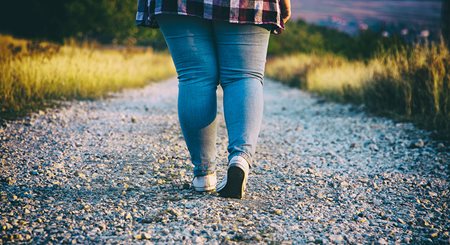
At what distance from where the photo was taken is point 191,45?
6.46 feet

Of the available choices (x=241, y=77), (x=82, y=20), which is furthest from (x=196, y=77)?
(x=82, y=20)

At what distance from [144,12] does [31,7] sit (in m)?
15.7

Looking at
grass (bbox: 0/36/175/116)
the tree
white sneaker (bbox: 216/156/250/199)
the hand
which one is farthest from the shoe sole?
the tree

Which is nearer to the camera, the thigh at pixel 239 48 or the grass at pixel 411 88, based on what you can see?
the thigh at pixel 239 48

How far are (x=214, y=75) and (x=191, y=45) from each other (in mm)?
191

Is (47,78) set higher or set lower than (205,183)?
lower

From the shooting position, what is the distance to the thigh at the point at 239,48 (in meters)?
1.97

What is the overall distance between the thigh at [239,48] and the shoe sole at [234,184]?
18.0 inches

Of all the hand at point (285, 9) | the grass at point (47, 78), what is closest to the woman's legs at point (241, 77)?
the hand at point (285, 9)

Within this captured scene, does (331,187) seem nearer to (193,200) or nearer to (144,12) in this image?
(193,200)

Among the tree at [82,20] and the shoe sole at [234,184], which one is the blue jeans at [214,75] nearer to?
the shoe sole at [234,184]

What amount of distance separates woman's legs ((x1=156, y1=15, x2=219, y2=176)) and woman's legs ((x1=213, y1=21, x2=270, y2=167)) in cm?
6

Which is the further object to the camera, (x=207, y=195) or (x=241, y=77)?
(x=207, y=195)

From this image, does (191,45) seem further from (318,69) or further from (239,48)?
(318,69)
